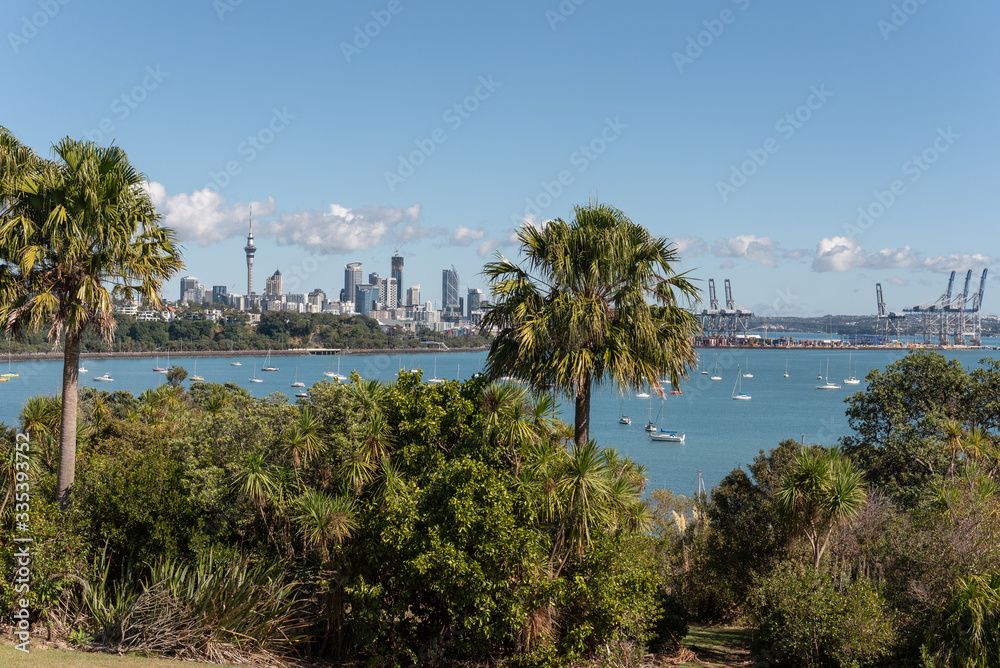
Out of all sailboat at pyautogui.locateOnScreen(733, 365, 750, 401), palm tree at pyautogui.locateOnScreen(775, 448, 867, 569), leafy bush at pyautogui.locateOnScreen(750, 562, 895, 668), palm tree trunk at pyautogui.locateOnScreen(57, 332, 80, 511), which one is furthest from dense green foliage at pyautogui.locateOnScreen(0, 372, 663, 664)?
sailboat at pyautogui.locateOnScreen(733, 365, 750, 401)

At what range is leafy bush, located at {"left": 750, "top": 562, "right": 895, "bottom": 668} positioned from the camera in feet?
34.0

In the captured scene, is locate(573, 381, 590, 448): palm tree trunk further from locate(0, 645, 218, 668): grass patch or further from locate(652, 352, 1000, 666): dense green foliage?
locate(0, 645, 218, 668): grass patch

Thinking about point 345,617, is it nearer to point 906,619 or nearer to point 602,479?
point 602,479

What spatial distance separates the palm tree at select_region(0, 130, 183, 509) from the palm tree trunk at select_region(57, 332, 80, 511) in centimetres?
1

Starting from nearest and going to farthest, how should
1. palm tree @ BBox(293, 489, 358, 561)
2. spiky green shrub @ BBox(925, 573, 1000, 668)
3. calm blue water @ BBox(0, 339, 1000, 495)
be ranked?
spiky green shrub @ BBox(925, 573, 1000, 668) < palm tree @ BBox(293, 489, 358, 561) < calm blue water @ BBox(0, 339, 1000, 495)

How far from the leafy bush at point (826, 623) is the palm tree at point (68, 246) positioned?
1067 centimetres

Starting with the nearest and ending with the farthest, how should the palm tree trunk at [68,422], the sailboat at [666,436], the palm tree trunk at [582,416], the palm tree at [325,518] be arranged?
1. the palm tree at [325,518]
2. the palm tree trunk at [68,422]
3. the palm tree trunk at [582,416]
4. the sailboat at [666,436]

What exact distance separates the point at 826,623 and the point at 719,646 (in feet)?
13.8

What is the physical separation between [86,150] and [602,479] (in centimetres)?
931

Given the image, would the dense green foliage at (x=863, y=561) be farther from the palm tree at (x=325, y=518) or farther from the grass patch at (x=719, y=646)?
the palm tree at (x=325, y=518)

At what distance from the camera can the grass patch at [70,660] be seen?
8898 mm

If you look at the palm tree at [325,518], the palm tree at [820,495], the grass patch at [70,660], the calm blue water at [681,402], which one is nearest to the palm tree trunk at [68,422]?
the grass patch at [70,660]

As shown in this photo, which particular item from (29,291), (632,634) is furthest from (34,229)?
(632,634)

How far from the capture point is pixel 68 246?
1156cm
